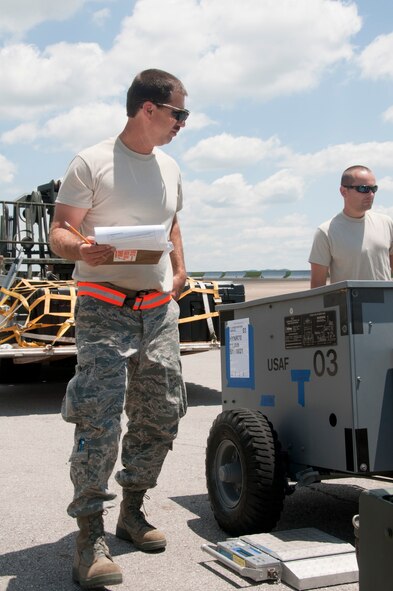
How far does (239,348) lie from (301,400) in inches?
25.6

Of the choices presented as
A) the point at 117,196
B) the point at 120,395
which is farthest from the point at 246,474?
the point at 117,196

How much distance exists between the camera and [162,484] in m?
5.05

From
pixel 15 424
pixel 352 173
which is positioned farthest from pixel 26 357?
pixel 352 173

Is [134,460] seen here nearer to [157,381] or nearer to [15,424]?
[157,381]

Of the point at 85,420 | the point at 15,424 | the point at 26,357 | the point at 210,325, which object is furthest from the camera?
the point at 210,325

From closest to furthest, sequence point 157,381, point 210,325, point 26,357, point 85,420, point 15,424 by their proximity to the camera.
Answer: point 85,420 → point 157,381 → point 15,424 → point 26,357 → point 210,325

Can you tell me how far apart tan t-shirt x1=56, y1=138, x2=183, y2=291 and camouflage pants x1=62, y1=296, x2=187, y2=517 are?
0.14m

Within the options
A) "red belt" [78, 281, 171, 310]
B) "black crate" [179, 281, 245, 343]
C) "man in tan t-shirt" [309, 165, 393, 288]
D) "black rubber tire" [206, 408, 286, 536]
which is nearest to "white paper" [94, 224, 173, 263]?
"red belt" [78, 281, 171, 310]

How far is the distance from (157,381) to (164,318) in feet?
0.94

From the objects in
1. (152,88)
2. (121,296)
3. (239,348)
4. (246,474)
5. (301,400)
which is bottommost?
(246,474)

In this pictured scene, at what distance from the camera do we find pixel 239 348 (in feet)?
14.3

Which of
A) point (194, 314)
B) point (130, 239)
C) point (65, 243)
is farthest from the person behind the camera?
point (194, 314)

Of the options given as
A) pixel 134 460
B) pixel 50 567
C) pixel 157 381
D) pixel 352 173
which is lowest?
pixel 50 567

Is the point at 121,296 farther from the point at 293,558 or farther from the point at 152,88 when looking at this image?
the point at 293,558
